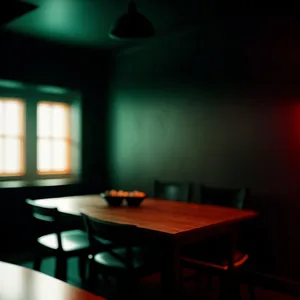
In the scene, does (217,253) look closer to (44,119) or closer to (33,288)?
(33,288)

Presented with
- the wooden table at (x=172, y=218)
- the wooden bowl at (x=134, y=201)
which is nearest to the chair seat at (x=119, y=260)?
the wooden table at (x=172, y=218)

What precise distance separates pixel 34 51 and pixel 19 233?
2019mm

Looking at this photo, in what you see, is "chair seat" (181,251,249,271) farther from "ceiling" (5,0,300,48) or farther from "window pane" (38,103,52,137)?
"window pane" (38,103,52,137)

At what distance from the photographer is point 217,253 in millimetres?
2777

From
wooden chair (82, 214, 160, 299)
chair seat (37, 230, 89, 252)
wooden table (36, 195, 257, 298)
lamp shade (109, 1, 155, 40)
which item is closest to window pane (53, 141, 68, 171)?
wooden table (36, 195, 257, 298)

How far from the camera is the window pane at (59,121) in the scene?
496cm

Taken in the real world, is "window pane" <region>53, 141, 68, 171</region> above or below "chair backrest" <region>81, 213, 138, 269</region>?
above

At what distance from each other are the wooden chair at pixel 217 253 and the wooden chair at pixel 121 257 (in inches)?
12.9

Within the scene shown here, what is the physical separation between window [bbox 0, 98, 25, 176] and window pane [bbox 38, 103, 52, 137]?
228 millimetres

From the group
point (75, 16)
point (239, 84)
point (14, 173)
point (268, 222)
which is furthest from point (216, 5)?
point (14, 173)

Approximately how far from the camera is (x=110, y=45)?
4730mm

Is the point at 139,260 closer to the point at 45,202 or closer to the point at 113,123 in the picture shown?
the point at 45,202

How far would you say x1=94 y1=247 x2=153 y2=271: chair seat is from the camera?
95.9 inches

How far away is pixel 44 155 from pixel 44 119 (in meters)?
0.43
